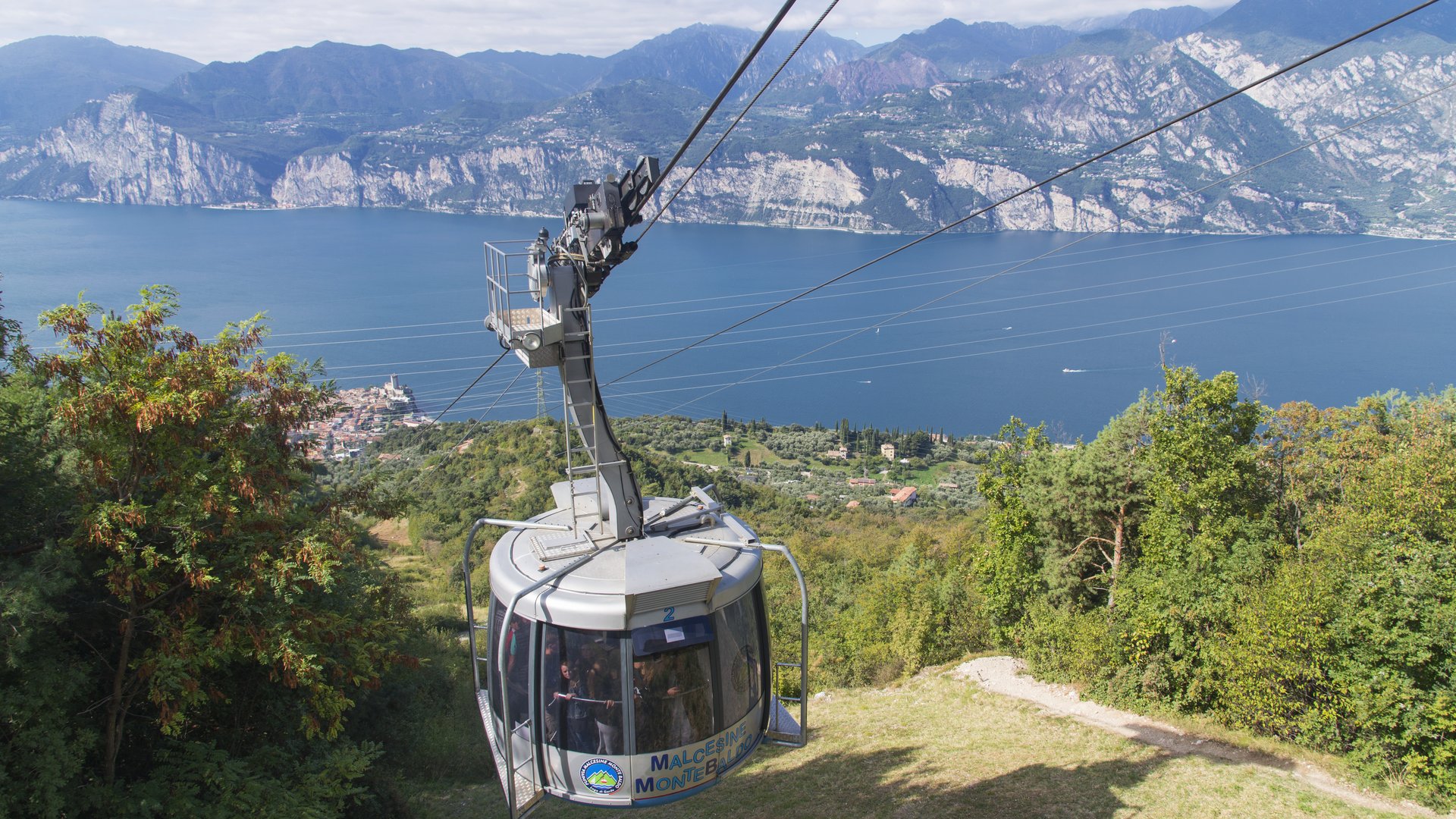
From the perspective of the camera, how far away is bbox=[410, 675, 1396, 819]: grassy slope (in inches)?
357

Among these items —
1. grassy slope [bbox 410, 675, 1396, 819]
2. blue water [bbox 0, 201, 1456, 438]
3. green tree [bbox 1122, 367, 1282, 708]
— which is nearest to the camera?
grassy slope [bbox 410, 675, 1396, 819]

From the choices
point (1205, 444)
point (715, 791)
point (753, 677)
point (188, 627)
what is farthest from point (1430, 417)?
point (188, 627)

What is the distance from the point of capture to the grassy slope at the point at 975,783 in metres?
9.07

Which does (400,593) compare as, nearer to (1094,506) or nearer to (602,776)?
(602,776)

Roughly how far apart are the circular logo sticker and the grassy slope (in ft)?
13.8

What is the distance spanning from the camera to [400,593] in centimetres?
1284

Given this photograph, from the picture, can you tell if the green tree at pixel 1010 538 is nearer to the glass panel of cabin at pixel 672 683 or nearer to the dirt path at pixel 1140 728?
the dirt path at pixel 1140 728

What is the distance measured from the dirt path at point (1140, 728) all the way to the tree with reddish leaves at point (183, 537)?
10.2m

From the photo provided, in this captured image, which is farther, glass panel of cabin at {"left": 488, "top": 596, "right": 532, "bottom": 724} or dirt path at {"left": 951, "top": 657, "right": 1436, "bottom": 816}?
dirt path at {"left": 951, "top": 657, "right": 1436, "bottom": 816}

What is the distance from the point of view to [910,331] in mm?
82625

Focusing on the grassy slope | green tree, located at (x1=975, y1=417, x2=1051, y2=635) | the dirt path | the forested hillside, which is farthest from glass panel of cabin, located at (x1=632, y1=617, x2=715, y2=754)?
green tree, located at (x1=975, y1=417, x2=1051, y2=635)

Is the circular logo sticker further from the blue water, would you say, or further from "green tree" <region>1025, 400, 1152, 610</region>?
the blue water

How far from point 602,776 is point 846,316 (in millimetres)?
77605

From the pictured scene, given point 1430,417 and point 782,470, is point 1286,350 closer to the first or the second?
point 782,470
